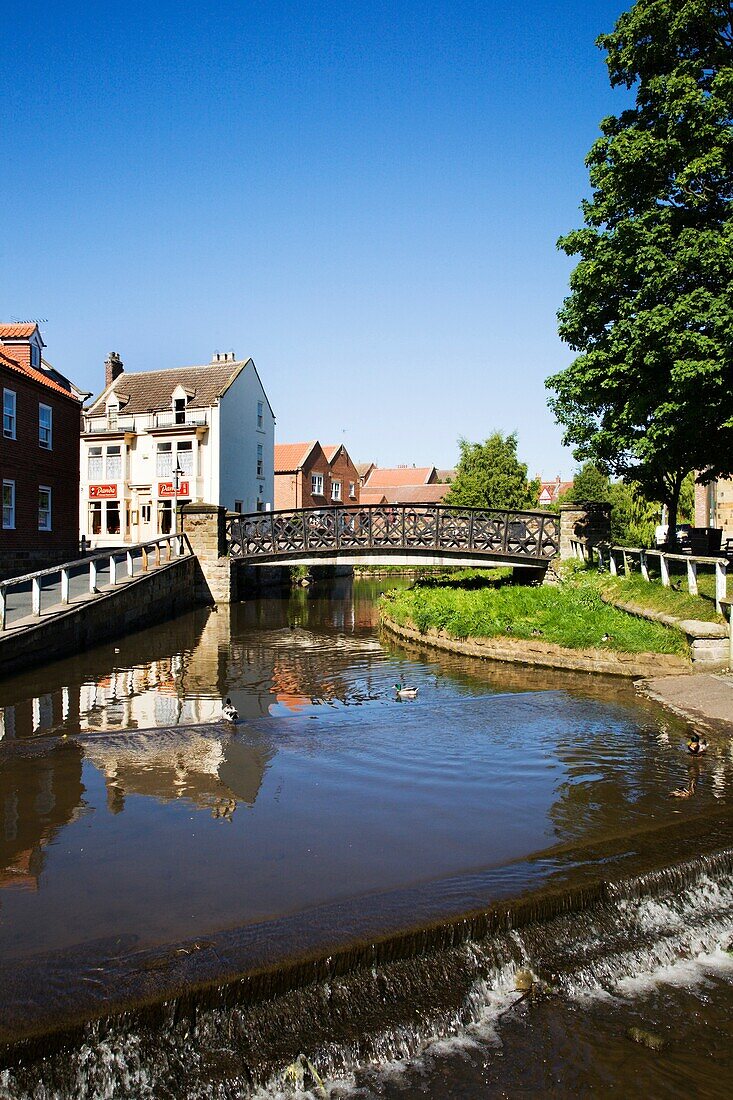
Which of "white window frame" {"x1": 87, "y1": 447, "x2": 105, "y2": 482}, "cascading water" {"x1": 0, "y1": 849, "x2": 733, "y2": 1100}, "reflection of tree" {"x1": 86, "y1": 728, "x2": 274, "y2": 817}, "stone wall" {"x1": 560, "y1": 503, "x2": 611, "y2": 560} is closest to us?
"cascading water" {"x1": 0, "y1": 849, "x2": 733, "y2": 1100}

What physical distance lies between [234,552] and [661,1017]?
1119 inches

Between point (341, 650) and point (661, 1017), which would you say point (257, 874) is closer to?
point (661, 1017)

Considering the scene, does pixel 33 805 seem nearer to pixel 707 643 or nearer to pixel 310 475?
pixel 707 643

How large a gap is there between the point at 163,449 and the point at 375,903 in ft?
137

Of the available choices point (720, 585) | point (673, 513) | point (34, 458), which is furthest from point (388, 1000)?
point (34, 458)

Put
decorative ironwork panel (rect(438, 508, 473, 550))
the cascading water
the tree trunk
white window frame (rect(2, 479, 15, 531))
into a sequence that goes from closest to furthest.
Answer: the cascading water
the tree trunk
white window frame (rect(2, 479, 15, 531))
decorative ironwork panel (rect(438, 508, 473, 550))

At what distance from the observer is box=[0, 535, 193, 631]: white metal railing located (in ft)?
53.3

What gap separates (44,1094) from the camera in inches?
153

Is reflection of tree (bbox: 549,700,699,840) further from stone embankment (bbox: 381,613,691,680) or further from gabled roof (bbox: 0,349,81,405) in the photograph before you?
gabled roof (bbox: 0,349,81,405)

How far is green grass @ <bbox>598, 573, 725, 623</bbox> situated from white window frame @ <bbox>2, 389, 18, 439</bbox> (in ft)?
75.6

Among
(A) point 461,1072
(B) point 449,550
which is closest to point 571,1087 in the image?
(A) point 461,1072

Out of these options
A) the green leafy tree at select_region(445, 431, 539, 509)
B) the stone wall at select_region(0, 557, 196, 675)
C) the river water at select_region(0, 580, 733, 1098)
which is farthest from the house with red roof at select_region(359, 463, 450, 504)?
the river water at select_region(0, 580, 733, 1098)

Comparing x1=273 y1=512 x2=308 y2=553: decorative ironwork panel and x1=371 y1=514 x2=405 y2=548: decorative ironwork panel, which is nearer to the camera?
x1=371 y1=514 x2=405 y2=548: decorative ironwork panel

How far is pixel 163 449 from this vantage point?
4438cm
